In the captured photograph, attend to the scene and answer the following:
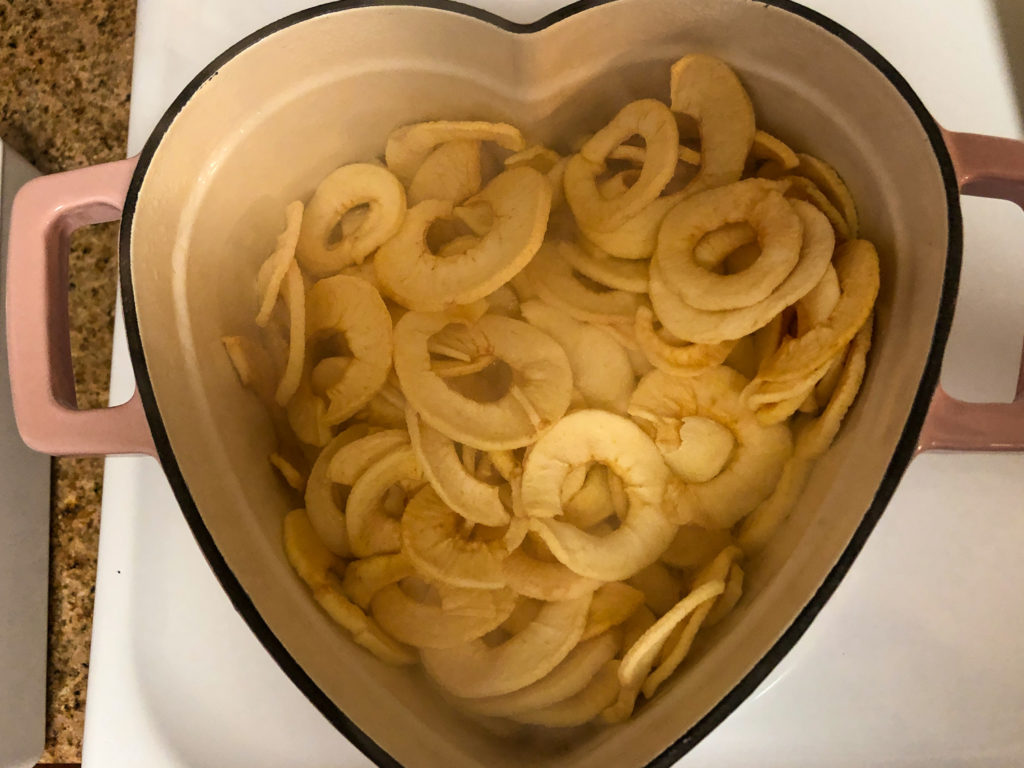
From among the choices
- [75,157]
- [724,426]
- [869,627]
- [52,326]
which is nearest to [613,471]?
[724,426]

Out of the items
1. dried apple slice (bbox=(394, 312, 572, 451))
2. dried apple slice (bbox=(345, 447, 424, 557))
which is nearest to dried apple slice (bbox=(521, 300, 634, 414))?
dried apple slice (bbox=(394, 312, 572, 451))

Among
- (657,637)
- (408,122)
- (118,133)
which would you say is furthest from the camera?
(118,133)

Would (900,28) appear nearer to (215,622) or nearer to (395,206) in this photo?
(395,206)

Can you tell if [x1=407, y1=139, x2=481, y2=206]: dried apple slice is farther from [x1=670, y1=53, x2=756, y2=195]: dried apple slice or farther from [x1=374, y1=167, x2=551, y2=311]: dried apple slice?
[x1=670, y1=53, x2=756, y2=195]: dried apple slice

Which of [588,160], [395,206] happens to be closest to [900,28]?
[588,160]

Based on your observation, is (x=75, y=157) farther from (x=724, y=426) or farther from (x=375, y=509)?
(x=724, y=426)

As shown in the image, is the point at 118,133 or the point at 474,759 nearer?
the point at 474,759
